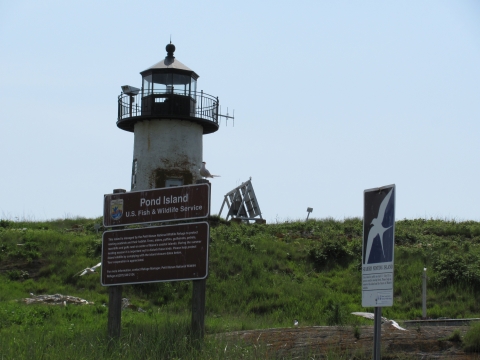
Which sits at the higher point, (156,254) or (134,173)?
(134,173)

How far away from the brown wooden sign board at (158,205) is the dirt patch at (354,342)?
190cm

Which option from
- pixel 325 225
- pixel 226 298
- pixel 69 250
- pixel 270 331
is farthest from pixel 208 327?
pixel 325 225

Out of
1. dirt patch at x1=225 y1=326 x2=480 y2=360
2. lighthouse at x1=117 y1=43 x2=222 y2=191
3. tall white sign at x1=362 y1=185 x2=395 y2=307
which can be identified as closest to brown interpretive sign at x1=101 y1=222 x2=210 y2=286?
dirt patch at x1=225 y1=326 x2=480 y2=360

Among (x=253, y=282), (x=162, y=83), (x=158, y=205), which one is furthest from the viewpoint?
(x=162, y=83)

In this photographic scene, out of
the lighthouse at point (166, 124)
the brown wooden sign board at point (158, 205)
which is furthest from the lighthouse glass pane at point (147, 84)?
the brown wooden sign board at point (158, 205)

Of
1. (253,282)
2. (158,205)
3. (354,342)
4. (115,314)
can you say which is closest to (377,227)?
(354,342)

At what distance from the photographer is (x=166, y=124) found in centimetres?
2777

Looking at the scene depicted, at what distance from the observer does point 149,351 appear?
9.53m

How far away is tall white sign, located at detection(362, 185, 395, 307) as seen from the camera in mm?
7023

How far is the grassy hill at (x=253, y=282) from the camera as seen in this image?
43.8ft

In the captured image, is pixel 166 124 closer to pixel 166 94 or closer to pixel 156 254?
pixel 166 94

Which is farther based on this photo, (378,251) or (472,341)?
(472,341)

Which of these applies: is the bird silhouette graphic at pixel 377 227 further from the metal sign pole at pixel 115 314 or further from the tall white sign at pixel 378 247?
the metal sign pole at pixel 115 314

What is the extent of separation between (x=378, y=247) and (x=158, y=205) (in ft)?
15.1
